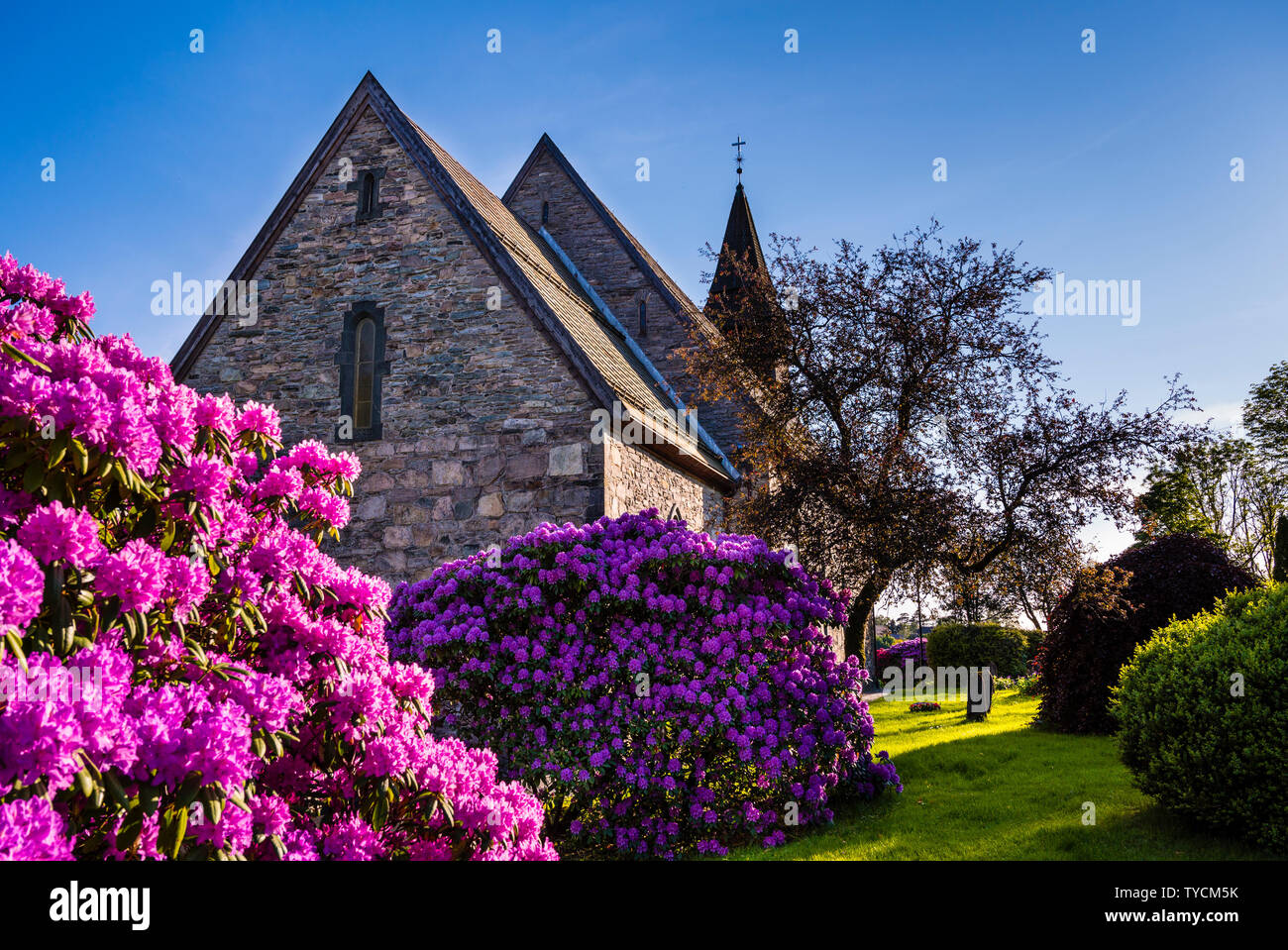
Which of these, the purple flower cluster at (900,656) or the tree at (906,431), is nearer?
the tree at (906,431)

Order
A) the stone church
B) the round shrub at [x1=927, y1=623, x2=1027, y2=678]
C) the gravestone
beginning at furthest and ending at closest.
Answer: the round shrub at [x1=927, y1=623, x2=1027, y2=678], the gravestone, the stone church

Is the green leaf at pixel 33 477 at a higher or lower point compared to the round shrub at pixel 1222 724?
higher

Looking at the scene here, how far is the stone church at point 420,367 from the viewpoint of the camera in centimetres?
1148

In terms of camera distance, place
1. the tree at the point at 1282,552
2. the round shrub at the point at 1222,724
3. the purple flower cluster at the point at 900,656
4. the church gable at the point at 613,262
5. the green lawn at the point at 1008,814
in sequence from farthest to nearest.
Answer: the purple flower cluster at the point at 900,656
the church gable at the point at 613,262
the tree at the point at 1282,552
the green lawn at the point at 1008,814
the round shrub at the point at 1222,724

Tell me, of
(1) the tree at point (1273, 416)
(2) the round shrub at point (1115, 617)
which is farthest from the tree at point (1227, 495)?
(2) the round shrub at point (1115, 617)

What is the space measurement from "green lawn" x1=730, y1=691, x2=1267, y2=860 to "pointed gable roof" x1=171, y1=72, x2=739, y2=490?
605 cm

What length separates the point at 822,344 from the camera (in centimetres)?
1114

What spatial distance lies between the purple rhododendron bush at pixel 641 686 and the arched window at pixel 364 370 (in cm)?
559

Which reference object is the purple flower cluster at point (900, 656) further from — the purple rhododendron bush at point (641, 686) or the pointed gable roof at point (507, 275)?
the purple rhododendron bush at point (641, 686)

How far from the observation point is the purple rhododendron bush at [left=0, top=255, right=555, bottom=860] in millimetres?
2205

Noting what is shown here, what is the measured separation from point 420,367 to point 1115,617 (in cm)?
1078

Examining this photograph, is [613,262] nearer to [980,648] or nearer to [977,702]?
[977,702]

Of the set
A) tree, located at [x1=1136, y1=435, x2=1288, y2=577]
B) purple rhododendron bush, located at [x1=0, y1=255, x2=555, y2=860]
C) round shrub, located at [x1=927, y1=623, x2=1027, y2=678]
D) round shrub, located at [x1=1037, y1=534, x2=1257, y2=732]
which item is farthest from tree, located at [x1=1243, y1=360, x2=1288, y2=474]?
purple rhododendron bush, located at [x1=0, y1=255, x2=555, y2=860]

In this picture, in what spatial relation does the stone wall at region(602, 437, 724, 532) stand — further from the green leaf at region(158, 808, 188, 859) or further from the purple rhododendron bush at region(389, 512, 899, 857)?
the green leaf at region(158, 808, 188, 859)
